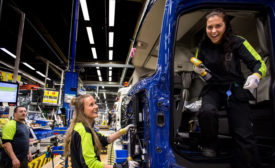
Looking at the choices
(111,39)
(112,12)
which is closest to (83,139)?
(112,12)

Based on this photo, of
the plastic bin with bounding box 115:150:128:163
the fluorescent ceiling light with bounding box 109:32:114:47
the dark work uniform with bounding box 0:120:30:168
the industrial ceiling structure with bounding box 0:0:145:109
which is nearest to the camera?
the plastic bin with bounding box 115:150:128:163

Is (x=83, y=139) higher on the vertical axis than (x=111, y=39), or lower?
lower

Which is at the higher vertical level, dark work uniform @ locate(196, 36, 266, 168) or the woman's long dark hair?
the woman's long dark hair

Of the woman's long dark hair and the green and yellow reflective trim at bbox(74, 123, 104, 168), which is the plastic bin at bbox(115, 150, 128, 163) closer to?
the green and yellow reflective trim at bbox(74, 123, 104, 168)

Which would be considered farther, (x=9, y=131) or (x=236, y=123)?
(x=9, y=131)

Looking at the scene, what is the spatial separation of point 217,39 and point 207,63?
294 mm

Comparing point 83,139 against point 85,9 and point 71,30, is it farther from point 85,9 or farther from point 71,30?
point 71,30

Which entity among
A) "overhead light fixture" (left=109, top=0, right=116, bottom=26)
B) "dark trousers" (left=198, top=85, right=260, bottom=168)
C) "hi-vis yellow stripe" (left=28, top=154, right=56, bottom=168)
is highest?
"overhead light fixture" (left=109, top=0, right=116, bottom=26)

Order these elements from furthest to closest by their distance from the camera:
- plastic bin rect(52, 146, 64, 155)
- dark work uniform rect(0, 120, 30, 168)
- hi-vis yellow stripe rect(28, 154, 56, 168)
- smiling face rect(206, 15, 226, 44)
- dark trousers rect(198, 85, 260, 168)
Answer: hi-vis yellow stripe rect(28, 154, 56, 168) < dark work uniform rect(0, 120, 30, 168) < plastic bin rect(52, 146, 64, 155) < smiling face rect(206, 15, 226, 44) < dark trousers rect(198, 85, 260, 168)

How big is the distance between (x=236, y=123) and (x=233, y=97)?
29 cm

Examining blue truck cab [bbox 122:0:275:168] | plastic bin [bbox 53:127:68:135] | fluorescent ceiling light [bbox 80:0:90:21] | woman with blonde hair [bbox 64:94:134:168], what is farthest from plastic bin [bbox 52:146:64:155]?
fluorescent ceiling light [bbox 80:0:90:21]

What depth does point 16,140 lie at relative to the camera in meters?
3.90

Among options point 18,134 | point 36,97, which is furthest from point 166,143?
point 36,97

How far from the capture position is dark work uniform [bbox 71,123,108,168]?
2.01m
